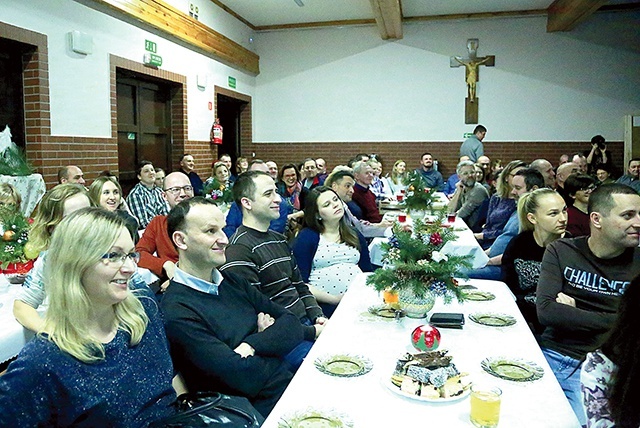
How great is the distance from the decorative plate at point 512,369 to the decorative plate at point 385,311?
1.82ft

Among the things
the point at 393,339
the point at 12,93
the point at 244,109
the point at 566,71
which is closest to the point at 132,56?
the point at 12,93

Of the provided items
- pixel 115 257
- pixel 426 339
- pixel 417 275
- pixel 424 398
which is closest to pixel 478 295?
pixel 417 275

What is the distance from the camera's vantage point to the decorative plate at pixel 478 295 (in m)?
2.69

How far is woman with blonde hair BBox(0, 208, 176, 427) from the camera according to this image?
1406mm

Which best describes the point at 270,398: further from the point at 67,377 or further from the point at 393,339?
the point at 67,377

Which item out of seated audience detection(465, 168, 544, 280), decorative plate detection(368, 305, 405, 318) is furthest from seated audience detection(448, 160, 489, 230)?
decorative plate detection(368, 305, 405, 318)

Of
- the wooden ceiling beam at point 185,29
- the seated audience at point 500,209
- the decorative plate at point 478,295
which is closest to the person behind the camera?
the decorative plate at point 478,295

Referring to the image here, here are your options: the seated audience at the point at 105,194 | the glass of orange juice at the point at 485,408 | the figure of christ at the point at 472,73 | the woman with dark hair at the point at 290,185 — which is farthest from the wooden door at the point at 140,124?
the glass of orange juice at the point at 485,408

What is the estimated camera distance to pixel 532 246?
9.78 ft

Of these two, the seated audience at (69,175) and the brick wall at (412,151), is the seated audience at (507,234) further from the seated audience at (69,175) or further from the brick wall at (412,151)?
the brick wall at (412,151)

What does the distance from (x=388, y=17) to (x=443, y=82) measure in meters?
2.10

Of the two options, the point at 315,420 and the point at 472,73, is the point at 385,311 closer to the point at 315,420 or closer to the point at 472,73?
the point at 315,420

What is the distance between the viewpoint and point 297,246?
3.43 meters

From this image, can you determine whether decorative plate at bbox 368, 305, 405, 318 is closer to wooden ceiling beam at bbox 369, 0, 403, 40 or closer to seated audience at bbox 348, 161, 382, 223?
seated audience at bbox 348, 161, 382, 223
